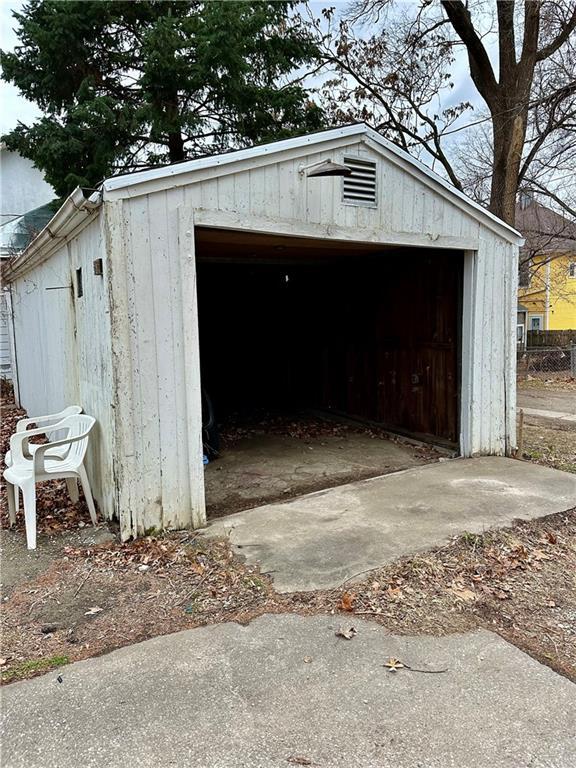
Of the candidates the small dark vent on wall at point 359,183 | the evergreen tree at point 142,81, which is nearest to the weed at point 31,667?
the small dark vent on wall at point 359,183

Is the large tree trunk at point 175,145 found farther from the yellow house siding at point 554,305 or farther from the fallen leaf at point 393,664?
the yellow house siding at point 554,305

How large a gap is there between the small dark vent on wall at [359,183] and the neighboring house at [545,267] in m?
11.7

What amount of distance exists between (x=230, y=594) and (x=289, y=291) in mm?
7009

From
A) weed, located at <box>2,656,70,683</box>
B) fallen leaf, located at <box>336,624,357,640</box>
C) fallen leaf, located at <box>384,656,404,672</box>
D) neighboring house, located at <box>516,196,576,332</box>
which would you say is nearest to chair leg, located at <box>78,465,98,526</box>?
weed, located at <box>2,656,70,683</box>

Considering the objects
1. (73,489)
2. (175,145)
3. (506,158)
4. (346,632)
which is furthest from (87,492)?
(506,158)

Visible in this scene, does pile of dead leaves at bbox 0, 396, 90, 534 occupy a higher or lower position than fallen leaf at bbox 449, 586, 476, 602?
higher

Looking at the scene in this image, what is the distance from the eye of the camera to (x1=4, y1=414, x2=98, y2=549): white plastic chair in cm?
359

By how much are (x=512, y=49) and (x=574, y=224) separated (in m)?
6.55

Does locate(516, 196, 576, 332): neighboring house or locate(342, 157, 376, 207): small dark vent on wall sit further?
locate(516, 196, 576, 332): neighboring house

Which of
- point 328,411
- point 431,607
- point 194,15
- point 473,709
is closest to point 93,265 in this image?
point 431,607

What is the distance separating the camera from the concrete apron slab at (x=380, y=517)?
3.23 metres

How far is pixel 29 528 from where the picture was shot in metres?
3.60

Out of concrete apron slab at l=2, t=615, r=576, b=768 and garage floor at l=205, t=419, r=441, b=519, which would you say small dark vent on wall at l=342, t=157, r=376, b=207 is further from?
concrete apron slab at l=2, t=615, r=576, b=768

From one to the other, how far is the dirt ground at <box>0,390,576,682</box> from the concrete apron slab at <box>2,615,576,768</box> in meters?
0.17
